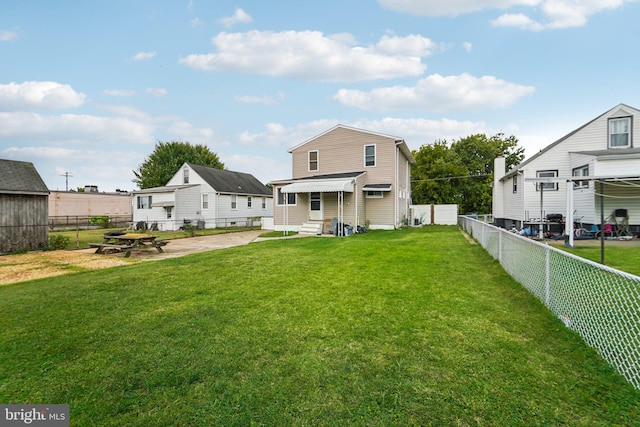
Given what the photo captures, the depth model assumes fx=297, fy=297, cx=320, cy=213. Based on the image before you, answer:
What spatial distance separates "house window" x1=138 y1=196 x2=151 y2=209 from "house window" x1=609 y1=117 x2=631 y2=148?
1262 inches

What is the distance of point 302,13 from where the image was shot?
13.9 meters

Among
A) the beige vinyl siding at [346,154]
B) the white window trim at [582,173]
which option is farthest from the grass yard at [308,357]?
the beige vinyl siding at [346,154]

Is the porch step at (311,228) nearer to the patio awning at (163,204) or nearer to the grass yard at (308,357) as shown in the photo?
the grass yard at (308,357)

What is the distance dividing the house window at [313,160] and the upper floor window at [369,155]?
11.6 ft

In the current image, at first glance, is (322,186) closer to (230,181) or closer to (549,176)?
(549,176)

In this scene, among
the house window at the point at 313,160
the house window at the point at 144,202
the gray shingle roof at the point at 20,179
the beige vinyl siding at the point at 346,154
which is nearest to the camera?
the gray shingle roof at the point at 20,179

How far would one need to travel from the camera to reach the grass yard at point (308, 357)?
2.32m

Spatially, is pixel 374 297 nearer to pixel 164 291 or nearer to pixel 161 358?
pixel 161 358

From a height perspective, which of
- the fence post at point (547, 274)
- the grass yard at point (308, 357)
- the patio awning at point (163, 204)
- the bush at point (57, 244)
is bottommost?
the grass yard at point (308, 357)

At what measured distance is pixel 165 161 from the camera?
40.6 meters

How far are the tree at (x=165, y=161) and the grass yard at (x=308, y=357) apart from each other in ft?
122

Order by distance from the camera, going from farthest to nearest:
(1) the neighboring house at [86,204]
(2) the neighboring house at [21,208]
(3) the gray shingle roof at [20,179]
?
(1) the neighboring house at [86,204], (3) the gray shingle roof at [20,179], (2) the neighboring house at [21,208]

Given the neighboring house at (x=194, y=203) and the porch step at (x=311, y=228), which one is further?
the neighboring house at (x=194, y=203)

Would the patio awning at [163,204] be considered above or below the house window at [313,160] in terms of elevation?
below
